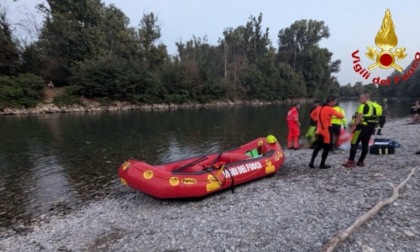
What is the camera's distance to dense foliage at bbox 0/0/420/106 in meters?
40.4

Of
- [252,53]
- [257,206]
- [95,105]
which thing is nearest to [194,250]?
[257,206]

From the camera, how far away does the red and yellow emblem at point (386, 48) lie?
34.3ft

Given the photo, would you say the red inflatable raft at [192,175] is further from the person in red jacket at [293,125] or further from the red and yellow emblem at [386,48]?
the red and yellow emblem at [386,48]

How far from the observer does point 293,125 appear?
12.6 metres

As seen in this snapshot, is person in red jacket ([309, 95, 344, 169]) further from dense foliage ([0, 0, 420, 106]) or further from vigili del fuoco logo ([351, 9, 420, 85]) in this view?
dense foliage ([0, 0, 420, 106])

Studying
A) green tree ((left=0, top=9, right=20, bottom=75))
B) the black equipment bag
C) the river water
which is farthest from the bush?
the black equipment bag

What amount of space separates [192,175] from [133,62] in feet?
141

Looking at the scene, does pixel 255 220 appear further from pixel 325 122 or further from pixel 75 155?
pixel 75 155

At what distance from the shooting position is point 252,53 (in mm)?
75812

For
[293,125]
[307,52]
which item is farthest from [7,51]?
[307,52]

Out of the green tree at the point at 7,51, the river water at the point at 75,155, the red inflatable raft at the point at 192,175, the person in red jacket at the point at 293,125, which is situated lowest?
the river water at the point at 75,155

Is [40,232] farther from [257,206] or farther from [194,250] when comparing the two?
[257,206]

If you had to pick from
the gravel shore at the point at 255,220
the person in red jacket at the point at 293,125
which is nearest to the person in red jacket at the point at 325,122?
the gravel shore at the point at 255,220

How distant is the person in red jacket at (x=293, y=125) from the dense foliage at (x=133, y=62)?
33.1 metres
